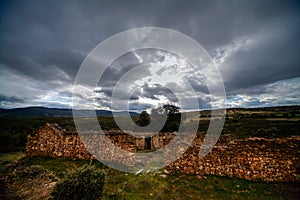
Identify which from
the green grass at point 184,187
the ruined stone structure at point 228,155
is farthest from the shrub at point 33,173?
the ruined stone structure at point 228,155

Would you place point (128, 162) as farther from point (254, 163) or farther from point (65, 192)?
point (254, 163)

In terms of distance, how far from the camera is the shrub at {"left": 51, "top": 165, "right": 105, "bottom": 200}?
5.55 metres

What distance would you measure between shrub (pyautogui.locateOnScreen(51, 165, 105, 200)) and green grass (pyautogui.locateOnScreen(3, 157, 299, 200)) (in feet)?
1.83

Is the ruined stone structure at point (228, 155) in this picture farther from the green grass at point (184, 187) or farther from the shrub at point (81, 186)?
the shrub at point (81, 186)

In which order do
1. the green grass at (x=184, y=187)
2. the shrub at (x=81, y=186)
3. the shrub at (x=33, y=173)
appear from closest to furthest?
1. the shrub at (x=81, y=186)
2. the green grass at (x=184, y=187)
3. the shrub at (x=33, y=173)

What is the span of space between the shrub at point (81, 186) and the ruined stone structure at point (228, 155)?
12.9 feet

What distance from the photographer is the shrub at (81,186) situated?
5.55 metres

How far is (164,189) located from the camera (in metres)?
7.16

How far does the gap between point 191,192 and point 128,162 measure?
4.01m

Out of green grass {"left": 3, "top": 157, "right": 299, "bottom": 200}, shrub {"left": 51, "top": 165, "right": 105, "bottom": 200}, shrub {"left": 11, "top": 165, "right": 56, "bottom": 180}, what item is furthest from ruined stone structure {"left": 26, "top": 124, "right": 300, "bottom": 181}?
shrub {"left": 51, "top": 165, "right": 105, "bottom": 200}

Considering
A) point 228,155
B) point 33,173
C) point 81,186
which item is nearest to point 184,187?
point 228,155

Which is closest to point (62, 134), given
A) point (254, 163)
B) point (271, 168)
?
point (254, 163)

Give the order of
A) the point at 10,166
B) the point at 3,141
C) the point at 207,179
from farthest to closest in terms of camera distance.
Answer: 1. the point at 3,141
2. the point at 10,166
3. the point at 207,179

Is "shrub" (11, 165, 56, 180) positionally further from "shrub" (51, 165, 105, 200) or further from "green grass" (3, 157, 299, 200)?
"shrub" (51, 165, 105, 200)
